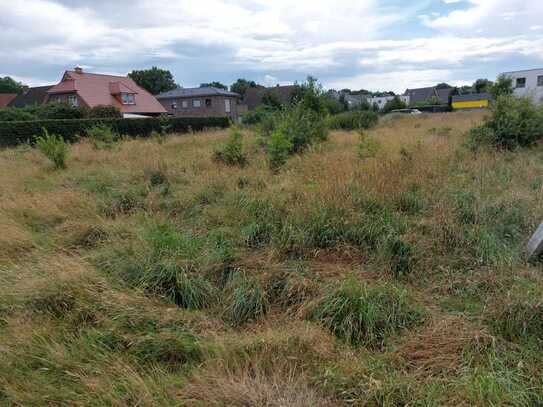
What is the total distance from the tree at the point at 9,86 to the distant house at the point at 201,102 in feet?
108

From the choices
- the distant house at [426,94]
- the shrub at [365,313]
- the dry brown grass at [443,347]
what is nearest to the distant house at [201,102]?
the distant house at [426,94]

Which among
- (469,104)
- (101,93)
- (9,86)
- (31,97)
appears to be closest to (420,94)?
(469,104)

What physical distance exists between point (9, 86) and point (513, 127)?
77125 millimetres

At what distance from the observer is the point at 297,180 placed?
5539mm

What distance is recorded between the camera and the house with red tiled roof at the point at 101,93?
32.2m

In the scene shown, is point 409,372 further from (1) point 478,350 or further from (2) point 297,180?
(2) point 297,180

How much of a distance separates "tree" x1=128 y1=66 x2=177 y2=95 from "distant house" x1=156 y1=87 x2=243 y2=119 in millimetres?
26004

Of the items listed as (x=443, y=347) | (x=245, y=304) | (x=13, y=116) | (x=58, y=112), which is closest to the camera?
(x=443, y=347)

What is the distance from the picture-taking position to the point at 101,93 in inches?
1342

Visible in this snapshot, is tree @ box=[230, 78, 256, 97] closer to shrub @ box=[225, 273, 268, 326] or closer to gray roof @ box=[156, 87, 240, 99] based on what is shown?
gray roof @ box=[156, 87, 240, 99]

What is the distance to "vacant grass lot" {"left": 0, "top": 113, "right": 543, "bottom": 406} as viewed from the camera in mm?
1991

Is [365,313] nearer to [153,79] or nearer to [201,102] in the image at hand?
[201,102]

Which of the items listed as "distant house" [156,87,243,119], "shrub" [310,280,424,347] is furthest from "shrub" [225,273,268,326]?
"distant house" [156,87,243,119]

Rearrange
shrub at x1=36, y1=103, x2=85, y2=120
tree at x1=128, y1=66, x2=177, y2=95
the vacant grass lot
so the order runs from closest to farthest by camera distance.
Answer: the vacant grass lot → shrub at x1=36, y1=103, x2=85, y2=120 → tree at x1=128, y1=66, x2=177, y2=95
